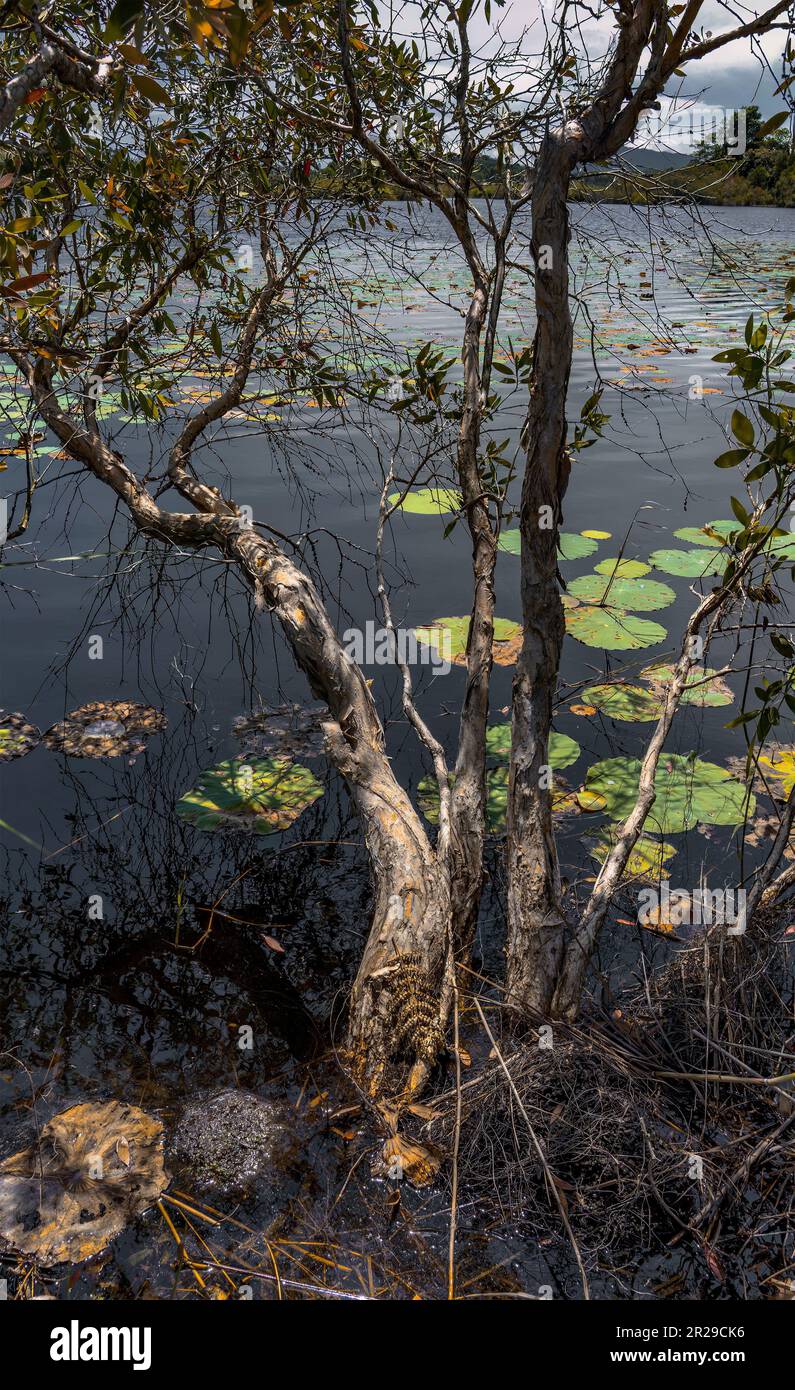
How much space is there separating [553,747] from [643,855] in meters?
0.67

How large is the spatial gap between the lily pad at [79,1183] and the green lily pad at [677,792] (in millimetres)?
1786

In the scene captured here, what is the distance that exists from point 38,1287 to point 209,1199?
33 centimetres

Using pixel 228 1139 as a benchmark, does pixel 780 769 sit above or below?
above

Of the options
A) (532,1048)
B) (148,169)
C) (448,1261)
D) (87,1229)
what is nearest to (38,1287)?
(87,1229)

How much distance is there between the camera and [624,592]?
466 centimetres

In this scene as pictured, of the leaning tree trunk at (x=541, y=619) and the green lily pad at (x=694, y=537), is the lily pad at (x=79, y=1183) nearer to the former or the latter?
the leaning tree trunk at (x=541, y=619)

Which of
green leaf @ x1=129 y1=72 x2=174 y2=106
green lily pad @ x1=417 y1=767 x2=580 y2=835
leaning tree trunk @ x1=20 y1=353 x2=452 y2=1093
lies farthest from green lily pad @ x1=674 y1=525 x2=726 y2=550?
green leaf @ x1=129 y1=72 x2=174 y2=106

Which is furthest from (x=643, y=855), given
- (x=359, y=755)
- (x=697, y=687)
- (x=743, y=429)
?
(x=743, y=429)

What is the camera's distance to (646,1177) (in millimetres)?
1932

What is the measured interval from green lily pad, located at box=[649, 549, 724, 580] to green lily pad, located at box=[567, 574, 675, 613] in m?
0.17

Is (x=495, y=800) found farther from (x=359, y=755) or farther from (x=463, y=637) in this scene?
(x=463, y=637)

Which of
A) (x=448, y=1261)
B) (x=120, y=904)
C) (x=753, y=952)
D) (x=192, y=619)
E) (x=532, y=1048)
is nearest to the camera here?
(x=448, y=1261)
